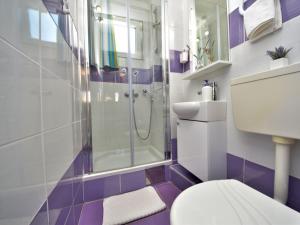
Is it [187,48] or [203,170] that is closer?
[203,170]

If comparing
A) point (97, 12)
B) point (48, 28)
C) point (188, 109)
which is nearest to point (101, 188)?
point (188, 109)

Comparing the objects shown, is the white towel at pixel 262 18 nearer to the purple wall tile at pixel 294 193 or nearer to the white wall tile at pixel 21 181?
the purple wall tile at pixel 294 193

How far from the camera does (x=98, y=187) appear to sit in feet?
4.19

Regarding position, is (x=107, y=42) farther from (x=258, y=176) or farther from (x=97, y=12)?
(x=258, y=176)

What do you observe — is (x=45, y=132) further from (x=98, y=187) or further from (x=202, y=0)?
(x=202, y=0)

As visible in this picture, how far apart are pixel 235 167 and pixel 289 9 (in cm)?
99

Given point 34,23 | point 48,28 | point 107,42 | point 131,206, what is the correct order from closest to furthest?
point 34,23
point 48,28
point 131,206
point 107,42

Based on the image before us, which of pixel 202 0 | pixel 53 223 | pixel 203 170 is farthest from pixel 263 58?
pixel 53 223

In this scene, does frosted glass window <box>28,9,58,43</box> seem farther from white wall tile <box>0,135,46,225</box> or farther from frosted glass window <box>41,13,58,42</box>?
white wall tile <box>0,135,46,225</box>

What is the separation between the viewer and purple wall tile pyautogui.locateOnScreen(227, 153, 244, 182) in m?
1.00

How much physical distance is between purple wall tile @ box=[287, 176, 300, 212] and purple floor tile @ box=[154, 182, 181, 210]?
0.77m

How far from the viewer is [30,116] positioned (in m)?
0.41

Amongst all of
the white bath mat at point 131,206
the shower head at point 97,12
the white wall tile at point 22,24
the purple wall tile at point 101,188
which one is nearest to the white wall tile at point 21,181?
the white wall tile at point 22,24

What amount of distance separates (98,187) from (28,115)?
44.0 inches
